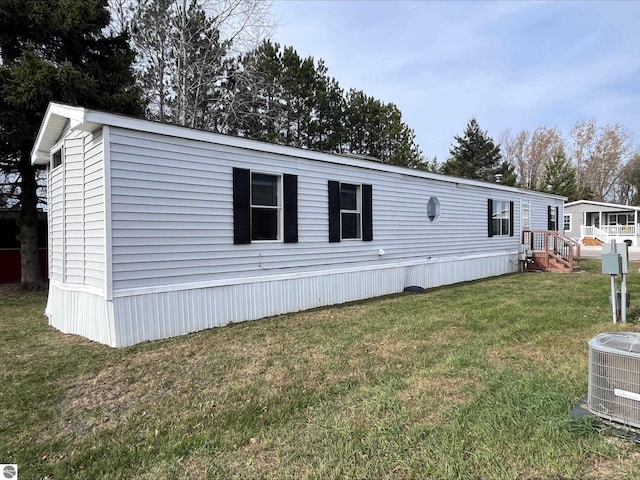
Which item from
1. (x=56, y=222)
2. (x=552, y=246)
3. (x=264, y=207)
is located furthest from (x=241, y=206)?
(x=552, y=246)

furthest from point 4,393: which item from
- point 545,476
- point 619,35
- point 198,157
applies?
point 619,35

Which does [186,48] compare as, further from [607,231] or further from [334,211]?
[607,231]

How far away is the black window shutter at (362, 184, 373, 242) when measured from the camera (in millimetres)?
8508

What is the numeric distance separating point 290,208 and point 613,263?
4730mm

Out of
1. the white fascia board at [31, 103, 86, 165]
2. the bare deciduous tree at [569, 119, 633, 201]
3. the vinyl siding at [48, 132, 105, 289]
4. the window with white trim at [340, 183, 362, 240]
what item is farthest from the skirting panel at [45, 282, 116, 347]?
the bare deciduous tree at [569, 119, 633, 201]

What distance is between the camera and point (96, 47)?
11.3 m

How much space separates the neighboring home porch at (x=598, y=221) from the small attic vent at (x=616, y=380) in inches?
1168

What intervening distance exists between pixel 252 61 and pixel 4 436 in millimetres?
17605

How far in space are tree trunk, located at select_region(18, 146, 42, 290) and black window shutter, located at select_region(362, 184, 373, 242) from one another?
886cm

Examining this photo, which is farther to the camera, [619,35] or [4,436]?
[619,35]

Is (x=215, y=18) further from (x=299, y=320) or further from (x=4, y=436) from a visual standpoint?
(x=4, y=436)

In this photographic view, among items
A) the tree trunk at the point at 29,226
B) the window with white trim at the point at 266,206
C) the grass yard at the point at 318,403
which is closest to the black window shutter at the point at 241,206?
the window with white trim at the point at 266,206

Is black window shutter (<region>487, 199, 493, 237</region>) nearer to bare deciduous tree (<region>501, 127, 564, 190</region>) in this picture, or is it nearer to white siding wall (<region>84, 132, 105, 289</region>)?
white siding wall (<region>84, 132, 105, 289</region>)

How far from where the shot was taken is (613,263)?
5.48 m
